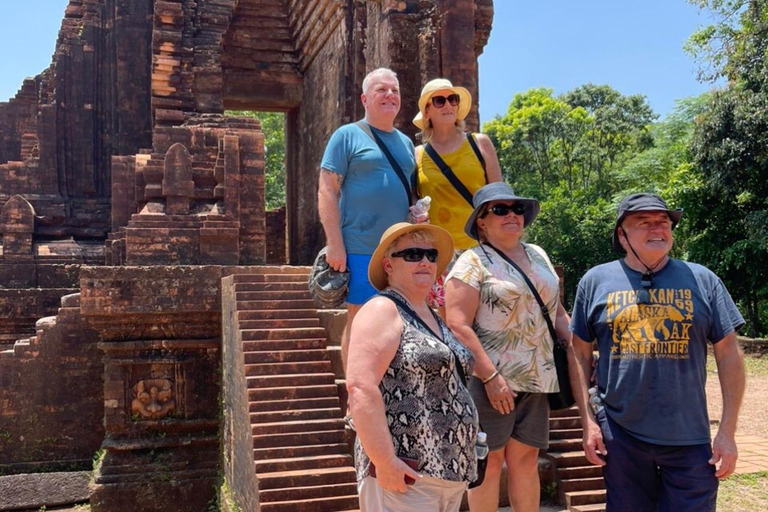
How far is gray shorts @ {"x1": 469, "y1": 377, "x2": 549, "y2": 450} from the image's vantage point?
287 centimetres

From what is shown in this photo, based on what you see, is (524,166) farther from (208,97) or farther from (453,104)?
(453,104)

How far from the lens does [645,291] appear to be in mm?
2719

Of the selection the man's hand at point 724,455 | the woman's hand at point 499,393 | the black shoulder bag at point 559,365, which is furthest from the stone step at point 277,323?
the man's hand at point 724,455

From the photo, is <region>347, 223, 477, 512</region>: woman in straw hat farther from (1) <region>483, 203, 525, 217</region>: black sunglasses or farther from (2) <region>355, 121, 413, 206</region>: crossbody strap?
(2) <region>355, 121, 413, 206</region>: crossbody strap

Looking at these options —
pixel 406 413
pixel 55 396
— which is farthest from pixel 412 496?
pixel 55 396

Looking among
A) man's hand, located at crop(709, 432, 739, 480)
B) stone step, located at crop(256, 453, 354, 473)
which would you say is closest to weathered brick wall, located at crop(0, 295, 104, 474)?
stone step, located at crop(256, 453, 354, 473)

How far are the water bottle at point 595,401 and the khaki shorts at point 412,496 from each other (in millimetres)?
794

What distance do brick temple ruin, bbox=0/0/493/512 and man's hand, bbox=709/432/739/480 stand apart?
1847 millimetres

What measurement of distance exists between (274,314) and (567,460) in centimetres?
201

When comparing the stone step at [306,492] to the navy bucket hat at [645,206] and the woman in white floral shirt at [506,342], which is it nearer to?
the woman in white floral shirt at [506,342]

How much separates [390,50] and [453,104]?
12.8 ft

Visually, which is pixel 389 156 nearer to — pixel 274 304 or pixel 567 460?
pixel 274 304

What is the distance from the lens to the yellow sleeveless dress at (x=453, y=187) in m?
3.55

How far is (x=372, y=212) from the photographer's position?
3406 millimetres
